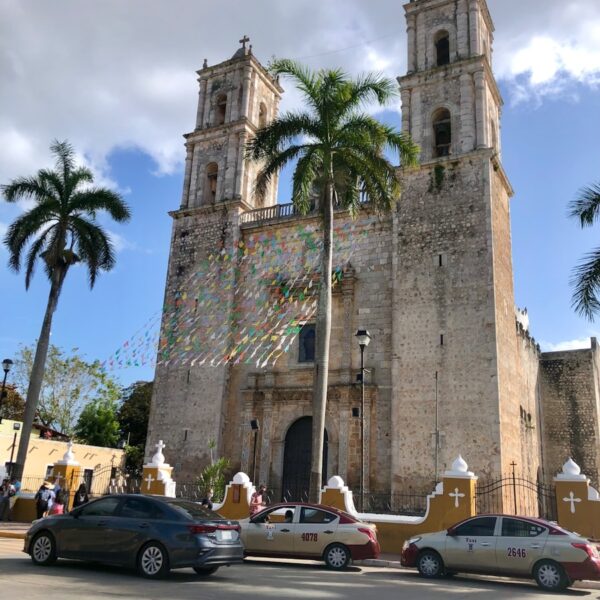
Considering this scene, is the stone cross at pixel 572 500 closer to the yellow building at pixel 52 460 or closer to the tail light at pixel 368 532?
the tail light at pixel 368 532

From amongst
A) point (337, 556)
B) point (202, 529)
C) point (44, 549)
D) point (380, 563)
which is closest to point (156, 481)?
point (380, 563)

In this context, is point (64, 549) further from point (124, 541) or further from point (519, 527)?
point (519, 527)

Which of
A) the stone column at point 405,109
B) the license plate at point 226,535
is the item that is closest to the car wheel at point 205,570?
the license plate at point 226,535

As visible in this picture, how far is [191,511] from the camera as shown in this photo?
27.7 feet

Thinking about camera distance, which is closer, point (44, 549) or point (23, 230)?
point (44, 549)


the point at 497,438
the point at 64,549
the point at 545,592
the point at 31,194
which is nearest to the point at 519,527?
the point at 545,592

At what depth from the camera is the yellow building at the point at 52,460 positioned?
1000 inches

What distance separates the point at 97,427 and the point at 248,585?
26.9m

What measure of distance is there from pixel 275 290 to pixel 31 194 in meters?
8.72

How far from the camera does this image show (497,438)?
17.4m

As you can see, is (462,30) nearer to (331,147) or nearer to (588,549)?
(331,147)

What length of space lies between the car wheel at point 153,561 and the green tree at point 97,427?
26145 mm

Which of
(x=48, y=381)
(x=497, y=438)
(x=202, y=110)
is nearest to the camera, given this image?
(x=497, y=438)

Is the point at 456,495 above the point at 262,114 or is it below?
below
